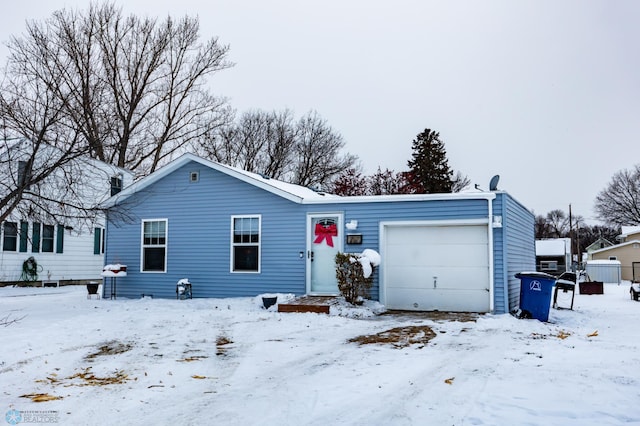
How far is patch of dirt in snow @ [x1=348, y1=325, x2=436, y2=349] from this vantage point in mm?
7434

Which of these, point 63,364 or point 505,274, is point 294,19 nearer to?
point 505,274

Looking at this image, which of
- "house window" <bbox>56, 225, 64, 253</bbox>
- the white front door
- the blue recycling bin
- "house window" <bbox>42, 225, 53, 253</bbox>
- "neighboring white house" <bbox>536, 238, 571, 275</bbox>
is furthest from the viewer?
"neighboring white house" <bbox>536, 238, 571, 275</bbox>

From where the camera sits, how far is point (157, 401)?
15.1 ft

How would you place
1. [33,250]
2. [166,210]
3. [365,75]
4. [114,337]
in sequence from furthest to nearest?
[365,75] < [33,250] < [166,210] < [114,337]

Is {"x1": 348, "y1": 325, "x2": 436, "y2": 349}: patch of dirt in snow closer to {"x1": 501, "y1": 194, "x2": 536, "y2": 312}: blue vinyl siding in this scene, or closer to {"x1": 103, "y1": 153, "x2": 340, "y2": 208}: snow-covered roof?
{"x1": 501, "y1": 194, "x2": 536, "y2": 312}: blue vinyl siding

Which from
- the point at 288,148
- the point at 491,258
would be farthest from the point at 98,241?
the point at 491,258

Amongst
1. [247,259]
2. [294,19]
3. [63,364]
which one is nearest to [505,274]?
[247,259]

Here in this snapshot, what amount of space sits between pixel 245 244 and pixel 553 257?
28.2 m

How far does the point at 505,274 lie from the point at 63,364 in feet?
26.8

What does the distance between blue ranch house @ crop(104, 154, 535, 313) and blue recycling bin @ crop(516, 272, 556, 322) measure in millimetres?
450

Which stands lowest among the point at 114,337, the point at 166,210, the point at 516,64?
the point at 114,337

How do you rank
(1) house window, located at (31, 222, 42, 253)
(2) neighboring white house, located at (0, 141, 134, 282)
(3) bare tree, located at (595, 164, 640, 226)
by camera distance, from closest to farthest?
(2) neighboring white house, located at (0, 141, 134, 282) < (1) house window, located at (31, 222, 42, 253) < (3) bare tree, located at (595, 164, 640, 226)

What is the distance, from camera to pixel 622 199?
50.2m

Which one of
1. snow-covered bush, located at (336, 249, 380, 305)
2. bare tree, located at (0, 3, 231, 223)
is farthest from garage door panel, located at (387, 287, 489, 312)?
bare tree, located at (0, 3, 231, 223)
